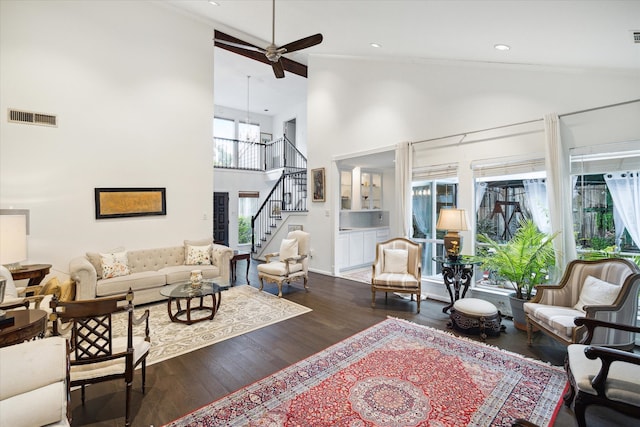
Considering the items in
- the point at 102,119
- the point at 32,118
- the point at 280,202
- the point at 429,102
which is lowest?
the point at 280,202

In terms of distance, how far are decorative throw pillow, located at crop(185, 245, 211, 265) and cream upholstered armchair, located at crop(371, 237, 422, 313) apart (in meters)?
3.28

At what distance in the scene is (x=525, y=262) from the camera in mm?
3967

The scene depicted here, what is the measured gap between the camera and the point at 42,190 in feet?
15.6

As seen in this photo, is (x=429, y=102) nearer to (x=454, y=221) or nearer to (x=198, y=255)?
(x=454, y=221)

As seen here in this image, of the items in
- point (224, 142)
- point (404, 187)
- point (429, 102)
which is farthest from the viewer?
point (224, 142)

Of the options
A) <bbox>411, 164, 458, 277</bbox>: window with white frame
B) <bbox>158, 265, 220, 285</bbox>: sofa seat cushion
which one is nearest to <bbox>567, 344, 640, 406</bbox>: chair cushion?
<bbox>411, 164, 458, 277</bbox>: window with white frame

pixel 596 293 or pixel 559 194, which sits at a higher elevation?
pixel 559 194

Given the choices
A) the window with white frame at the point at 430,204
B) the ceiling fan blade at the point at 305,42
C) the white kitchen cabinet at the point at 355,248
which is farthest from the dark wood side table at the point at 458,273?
the ceiling fan blade at the point at 305,42

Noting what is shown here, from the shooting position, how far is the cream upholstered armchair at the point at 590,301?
2881mm

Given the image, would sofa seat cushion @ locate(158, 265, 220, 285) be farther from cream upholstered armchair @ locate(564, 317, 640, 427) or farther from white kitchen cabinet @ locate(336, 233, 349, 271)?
cream upholstered armchair @ locate(564, 317, 640, 427)

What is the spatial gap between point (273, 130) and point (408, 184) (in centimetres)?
909

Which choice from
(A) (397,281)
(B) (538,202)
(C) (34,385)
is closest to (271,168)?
(A) (397,281)

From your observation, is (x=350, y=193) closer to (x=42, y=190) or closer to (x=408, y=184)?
→ (x=408, y=184)

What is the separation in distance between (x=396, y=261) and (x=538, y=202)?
2260mm
